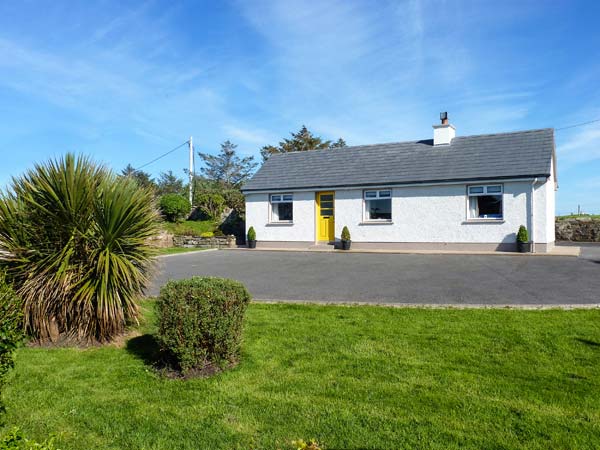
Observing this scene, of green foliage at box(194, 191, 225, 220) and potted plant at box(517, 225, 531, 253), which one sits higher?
green foliage at box(194, 191, 225, 220)

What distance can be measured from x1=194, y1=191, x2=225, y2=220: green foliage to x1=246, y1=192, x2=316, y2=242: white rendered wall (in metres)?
4.45

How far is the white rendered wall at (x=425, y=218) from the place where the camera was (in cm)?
1744

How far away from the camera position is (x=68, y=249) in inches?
228

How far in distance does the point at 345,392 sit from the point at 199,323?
1.64 metres

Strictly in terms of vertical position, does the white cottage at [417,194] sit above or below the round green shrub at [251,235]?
above

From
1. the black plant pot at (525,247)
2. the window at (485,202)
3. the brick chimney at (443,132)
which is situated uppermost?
the brick chimney at (443,132)

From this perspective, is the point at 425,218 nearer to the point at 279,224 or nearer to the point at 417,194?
the point at 417,194

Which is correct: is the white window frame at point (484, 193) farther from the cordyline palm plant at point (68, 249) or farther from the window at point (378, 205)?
the cordyline palm plant at point (68, 249)

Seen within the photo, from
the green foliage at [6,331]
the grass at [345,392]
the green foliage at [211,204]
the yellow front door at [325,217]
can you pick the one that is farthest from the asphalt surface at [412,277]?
the green foliage at [211,204]

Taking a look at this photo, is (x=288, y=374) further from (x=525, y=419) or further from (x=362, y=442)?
(x=525, y=419)

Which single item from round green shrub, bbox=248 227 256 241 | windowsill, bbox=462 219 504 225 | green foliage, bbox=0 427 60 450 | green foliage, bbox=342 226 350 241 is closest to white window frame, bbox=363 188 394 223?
green foliage, bbox=342 226 350 241

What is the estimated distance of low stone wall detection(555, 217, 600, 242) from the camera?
76.6ft

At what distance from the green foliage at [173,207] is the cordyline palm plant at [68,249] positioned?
1992 cm

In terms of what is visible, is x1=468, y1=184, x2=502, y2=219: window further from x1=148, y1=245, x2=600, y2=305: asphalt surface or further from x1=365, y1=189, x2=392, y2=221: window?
x1=365, y1=189, x2=392, y2=221: window
